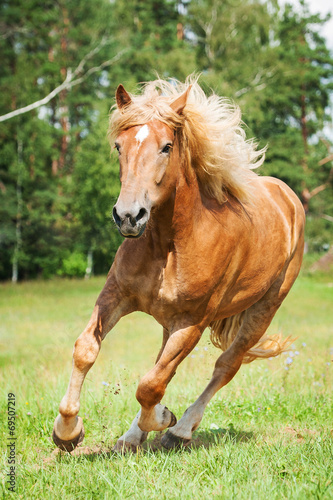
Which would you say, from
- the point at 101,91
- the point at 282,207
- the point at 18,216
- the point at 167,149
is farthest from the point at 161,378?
the point at 101,91

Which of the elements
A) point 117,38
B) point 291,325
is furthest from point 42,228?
point 291,325

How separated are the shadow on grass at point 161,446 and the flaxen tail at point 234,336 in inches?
29.4

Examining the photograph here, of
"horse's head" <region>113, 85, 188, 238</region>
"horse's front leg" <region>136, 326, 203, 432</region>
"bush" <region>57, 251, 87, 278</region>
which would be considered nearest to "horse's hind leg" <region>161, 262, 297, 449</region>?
"horse's front leg" <region>136, 326, 203, 432</region>

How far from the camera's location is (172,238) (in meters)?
3.39

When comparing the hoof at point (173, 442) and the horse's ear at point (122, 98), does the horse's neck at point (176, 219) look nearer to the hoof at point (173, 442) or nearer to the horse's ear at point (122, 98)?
the horse's ear at point (122, 98)

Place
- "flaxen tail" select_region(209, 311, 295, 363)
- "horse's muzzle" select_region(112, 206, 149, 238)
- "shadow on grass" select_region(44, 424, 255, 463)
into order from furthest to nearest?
"flaxen tail" select_region(209, 311, 295, 363) < "shadow on grass" select_region(44, 424, 255, 463) < "horse's muzzle" select_region(112, 206, 149, 238)

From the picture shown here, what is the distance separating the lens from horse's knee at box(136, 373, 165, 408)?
329cm

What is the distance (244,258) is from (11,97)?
24414mm

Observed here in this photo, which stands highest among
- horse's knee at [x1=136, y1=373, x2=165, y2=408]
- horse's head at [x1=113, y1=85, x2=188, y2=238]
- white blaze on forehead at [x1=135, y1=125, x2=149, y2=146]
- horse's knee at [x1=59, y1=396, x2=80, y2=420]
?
white blaze on forehead at [x1=135, y1=125, x2=149, y2=146]

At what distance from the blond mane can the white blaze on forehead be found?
0.24 ft

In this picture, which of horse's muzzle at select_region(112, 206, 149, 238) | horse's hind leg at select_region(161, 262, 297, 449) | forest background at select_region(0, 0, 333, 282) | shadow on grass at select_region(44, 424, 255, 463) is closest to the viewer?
horse's muzzle at select_region(112, 206, 149, 238)

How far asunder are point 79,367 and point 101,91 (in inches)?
1228

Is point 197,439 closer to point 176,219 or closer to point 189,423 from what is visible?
point 189,423

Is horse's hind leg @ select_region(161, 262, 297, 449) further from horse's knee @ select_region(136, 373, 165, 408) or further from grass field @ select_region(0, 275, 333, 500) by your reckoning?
horse's knee @ select_region(136, 373, 165, 408)
